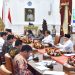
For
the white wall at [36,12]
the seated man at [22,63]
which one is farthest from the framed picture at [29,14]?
the seated man at [22,63]

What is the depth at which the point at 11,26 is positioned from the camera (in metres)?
15.4

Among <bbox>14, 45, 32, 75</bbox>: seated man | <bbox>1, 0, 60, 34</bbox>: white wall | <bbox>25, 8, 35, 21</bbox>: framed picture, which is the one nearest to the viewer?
<bbox>14, 45, 32, 75</bbox>: seated man

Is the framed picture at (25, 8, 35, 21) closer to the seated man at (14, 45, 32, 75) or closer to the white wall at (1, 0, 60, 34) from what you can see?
the white wall at (1, 0, 60, 34)

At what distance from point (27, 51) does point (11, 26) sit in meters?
10.8

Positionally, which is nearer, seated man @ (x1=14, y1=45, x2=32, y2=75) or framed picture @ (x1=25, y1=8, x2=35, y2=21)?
seated man @ (x1=14, y1=45, x2=32, y2=75)

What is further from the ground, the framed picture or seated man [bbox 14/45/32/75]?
the framed picture

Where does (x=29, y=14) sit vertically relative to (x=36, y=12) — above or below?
below

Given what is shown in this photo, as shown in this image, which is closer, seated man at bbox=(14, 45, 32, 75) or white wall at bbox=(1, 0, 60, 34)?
seated man at bbox=(14, 45, 32, 75)

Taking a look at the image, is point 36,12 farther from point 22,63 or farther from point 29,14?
point 22,63

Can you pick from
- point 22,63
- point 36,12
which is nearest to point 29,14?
point 36,12

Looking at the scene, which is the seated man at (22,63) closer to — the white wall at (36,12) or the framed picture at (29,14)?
the white wall at (36,12)

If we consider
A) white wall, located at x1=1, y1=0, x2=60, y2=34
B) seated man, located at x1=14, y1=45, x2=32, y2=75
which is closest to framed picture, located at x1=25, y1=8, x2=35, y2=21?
white wall, located at x1=1, y1=0, x2=60, y2=34

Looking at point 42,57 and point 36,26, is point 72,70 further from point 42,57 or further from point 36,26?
point 36,26

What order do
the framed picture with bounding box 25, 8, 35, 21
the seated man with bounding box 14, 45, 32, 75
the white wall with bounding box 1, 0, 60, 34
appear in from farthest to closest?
the framed picture with bounding box 25, 8, 35, 21 → the white wall with bounding box 1, 0, 60, 34 → the seated man with bounding box 14, 45, 32, 75
